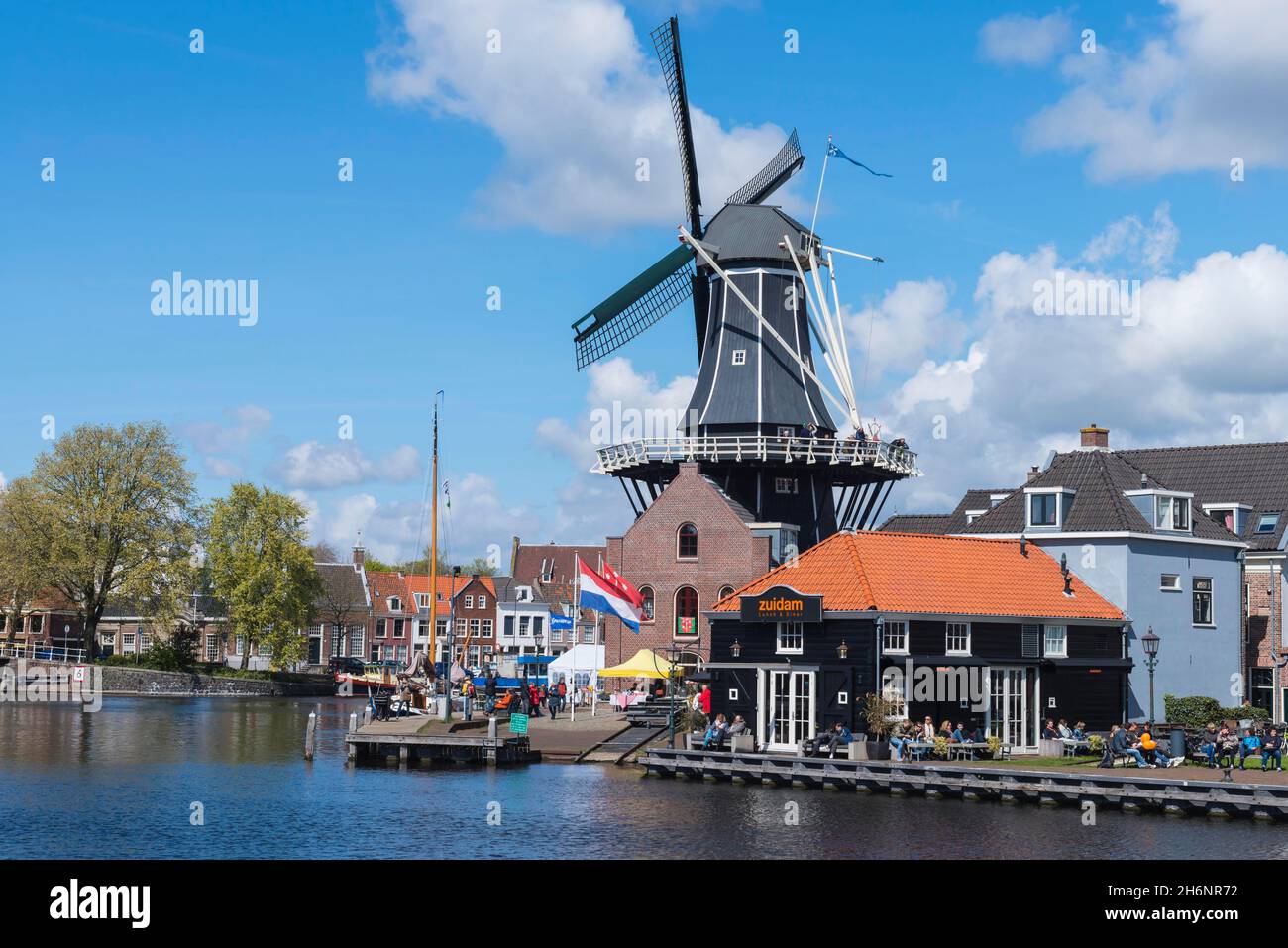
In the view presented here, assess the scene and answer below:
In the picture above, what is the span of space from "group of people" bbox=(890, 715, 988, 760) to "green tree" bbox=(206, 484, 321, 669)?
6025 centimetres

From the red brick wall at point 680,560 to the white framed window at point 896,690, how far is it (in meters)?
18.3

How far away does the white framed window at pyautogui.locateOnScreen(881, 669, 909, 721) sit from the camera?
1718 inches

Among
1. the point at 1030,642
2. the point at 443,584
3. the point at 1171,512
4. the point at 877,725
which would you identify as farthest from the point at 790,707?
the point at 443,584

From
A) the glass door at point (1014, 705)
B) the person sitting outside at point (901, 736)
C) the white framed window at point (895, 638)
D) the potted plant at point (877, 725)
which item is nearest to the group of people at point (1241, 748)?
the glass door at point (1014, 705)

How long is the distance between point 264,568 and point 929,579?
58.7m

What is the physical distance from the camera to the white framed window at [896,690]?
43625 mm

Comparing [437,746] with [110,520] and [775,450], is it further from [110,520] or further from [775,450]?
[110,520]

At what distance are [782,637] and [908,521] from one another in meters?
34.3

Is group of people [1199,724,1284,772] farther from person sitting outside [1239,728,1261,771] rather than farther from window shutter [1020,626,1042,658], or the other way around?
window shutter [1020,626,1042,658]

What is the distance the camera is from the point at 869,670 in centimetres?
4375
